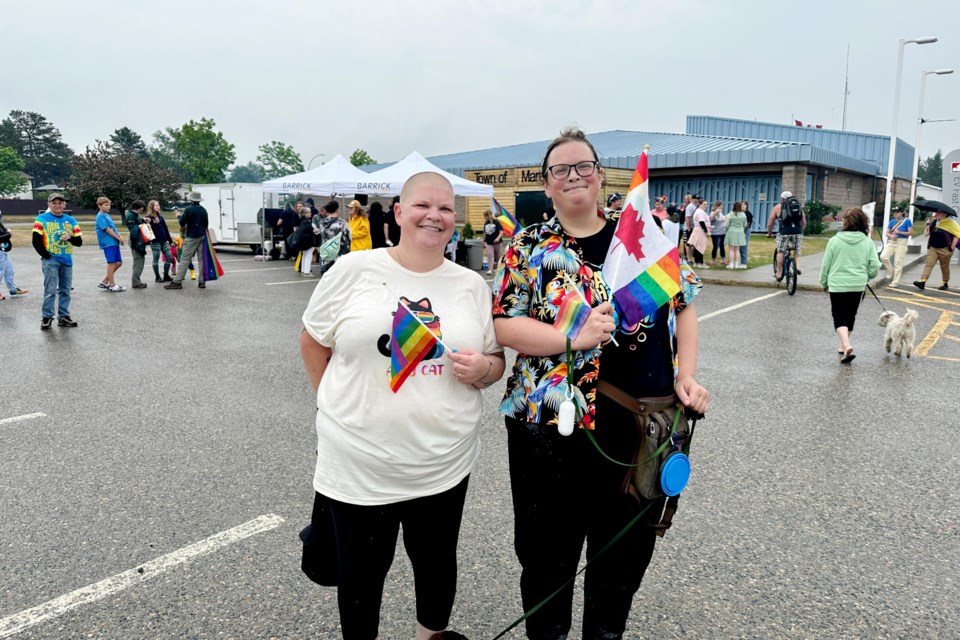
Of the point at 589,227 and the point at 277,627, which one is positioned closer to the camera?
the point at 589,227

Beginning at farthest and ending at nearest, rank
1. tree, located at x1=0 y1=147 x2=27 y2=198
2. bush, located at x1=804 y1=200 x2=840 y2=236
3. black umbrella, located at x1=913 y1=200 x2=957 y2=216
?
tree, located at x1=0 y1=147 x2=27 y2=198 → bush, located at x1=804 y1=200 x2=840 y2=236 → black umbrella, located at x1=913 y1=200 x2=957 y2=216

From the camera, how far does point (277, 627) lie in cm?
259

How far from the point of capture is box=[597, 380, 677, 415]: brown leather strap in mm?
2100

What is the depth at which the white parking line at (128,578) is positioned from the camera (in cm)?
263

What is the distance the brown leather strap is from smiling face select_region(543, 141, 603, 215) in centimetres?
57

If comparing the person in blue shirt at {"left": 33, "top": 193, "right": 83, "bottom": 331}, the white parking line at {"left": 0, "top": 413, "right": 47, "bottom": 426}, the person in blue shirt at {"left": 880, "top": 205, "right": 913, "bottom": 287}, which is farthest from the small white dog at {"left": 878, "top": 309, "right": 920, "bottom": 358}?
the person in blue shirt at {"left": 33, "top": 193, "right": 83, "bottom": 331}

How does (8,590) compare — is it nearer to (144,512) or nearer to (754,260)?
(144,512)

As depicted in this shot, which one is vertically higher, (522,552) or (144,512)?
(522,552)

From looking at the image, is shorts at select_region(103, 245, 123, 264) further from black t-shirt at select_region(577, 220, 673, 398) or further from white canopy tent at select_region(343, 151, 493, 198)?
black t-shirt at select_region(577, 220, 673, 398)

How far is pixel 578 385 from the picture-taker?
2.09 meters

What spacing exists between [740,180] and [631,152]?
5330mm

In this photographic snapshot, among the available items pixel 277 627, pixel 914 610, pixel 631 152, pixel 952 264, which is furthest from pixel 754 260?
pixel 277 627

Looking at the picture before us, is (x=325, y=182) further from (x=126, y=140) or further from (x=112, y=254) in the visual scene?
(x=126, y=140)

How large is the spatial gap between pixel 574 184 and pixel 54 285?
9.18 meters
